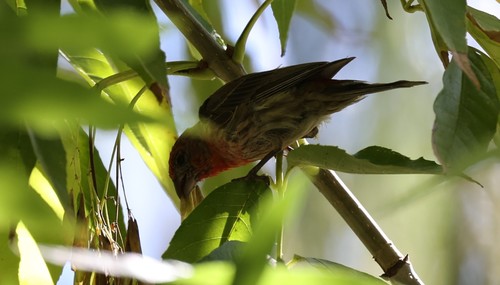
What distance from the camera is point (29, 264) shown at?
1.18 m

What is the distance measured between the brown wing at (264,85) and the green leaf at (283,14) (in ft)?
1.79

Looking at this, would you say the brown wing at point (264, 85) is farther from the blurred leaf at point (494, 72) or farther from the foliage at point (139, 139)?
the blurred leaf at point (494, 72)

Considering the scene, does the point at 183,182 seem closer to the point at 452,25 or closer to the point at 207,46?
the point at 207,46

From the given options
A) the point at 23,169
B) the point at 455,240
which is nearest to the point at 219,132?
the point at 23,169

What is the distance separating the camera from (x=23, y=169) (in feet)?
3.01

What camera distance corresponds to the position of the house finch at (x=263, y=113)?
6.63ft

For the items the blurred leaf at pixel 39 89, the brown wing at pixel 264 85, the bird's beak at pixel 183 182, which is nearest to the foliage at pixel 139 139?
the blurred leaf at pixel 39 89

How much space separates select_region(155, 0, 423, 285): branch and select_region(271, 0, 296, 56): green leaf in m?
0.10

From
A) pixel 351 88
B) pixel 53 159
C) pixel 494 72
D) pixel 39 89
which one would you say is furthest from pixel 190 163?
pixel 39 89

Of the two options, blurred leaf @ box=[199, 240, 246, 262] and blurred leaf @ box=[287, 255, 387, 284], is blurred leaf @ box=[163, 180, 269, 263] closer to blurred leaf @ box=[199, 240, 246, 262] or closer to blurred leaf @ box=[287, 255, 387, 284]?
blurred leaf @ box=[287, 255, 387, 284]

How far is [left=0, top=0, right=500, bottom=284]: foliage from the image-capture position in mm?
413

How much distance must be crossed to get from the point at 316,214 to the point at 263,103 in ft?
6.76

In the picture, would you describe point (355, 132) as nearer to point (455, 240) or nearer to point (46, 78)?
point (455, 240)

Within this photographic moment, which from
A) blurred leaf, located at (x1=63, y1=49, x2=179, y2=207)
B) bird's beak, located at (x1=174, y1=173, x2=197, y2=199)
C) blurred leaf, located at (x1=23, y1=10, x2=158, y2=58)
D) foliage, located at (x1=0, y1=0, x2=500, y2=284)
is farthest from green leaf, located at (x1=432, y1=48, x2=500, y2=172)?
bird's beak, located at (x1=174, y1=173, x2=197, y2=199)
